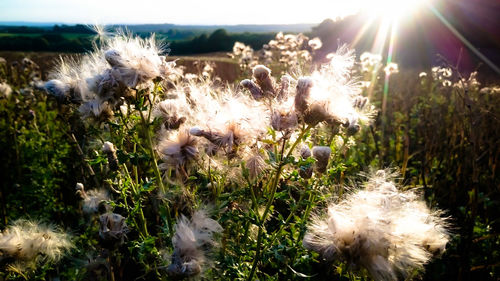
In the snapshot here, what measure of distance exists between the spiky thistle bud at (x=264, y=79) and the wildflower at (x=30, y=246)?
1.61 m

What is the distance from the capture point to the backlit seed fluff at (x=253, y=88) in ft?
6.23

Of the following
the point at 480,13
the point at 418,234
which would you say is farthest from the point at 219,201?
the point at 480,13

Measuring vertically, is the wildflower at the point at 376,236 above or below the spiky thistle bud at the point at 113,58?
below

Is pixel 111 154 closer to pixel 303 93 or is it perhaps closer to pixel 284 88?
pixel 284 88

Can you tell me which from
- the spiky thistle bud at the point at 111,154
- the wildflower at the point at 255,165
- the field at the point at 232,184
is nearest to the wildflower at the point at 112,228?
the field at the point at 232,184

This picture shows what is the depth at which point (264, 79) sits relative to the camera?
1.92m

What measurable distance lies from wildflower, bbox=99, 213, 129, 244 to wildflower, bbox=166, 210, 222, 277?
1.10 feet

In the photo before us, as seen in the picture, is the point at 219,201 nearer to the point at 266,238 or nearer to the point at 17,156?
the point at 266,238

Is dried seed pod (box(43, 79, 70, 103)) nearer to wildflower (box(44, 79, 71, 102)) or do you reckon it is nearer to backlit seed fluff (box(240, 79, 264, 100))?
wildflower (box(44, 79, 71, 102))

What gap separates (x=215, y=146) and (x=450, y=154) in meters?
3.92

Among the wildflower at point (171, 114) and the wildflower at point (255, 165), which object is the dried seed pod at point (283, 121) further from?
the wildflower at point (171, 114)

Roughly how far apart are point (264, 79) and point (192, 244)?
86 cm

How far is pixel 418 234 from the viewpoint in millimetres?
1775

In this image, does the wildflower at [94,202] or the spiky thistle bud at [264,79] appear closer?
the spiky thistle bud at [264,79]
